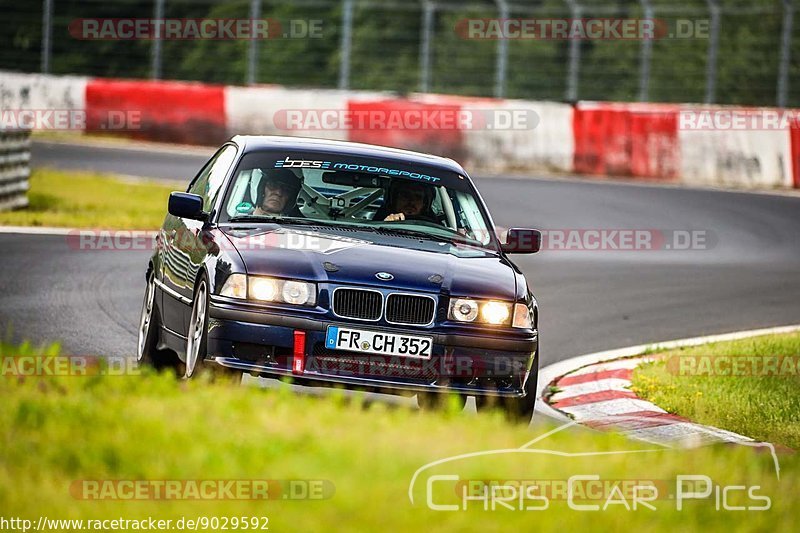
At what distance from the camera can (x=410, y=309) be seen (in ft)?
26.0

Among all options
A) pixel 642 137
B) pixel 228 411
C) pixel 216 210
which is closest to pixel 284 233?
pixel 216 210

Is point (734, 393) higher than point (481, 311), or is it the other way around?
point (481, 311)

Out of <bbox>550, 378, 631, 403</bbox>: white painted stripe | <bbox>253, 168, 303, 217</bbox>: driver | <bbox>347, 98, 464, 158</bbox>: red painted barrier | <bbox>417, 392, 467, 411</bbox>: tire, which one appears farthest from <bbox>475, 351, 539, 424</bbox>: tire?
<bbox>347, 98, 464, 158</bbox>: red painted barrier

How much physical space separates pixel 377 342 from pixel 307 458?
251cm

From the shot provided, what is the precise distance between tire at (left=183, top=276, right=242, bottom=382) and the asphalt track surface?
1947 millimetres

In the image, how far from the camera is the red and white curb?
8805 mm

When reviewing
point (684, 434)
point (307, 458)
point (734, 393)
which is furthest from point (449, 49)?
point (307, 458)

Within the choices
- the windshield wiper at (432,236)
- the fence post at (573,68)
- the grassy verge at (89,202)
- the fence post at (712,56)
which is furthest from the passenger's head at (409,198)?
the fence post at (573,68)

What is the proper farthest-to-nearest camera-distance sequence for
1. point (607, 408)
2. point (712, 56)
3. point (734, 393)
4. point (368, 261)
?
1. point (712, 56)
2. point (734, 393)
3. point (607, 408)
4. point (368, 261)

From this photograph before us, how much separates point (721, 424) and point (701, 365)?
81.1 inches

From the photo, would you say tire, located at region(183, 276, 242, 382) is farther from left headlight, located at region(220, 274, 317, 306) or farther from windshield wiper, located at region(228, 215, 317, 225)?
windshield wiper, located at region(228, 215, 317, 225)

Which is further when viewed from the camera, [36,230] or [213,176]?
[36,230]

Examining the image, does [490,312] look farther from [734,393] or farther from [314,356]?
[734,393]

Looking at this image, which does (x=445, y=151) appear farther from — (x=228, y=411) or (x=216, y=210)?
Result: (x=228, y=411)
